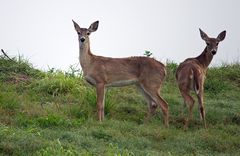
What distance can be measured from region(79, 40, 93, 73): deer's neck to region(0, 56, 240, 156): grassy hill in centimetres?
62

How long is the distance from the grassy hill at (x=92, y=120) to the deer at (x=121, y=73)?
0.39 m

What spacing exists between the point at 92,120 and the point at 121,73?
1659 mm

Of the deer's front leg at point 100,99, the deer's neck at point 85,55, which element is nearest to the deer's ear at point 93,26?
the deer's neck at point 85,55

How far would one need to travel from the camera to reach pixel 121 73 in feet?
39.3

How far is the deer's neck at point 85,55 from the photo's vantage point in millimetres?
12109

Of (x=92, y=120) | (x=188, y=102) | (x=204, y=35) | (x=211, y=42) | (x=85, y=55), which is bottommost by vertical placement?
(x=92, y=120)

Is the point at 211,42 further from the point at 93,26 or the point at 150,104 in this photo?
the point at 93,26

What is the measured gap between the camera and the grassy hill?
335 inches

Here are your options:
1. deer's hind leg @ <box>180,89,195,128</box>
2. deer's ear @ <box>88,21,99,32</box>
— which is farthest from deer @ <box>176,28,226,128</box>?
deer's ear @ <box>88,21,99,32</box>

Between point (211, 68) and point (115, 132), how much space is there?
306 inches

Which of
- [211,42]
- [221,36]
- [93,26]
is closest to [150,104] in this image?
[211,42]

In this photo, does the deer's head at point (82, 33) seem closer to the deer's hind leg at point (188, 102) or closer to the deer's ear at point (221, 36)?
the deer's hind leg at point (188, 102)

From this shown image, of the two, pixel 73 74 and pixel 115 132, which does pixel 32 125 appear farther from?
pixel 73 74

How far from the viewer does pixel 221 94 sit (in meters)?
14.7
